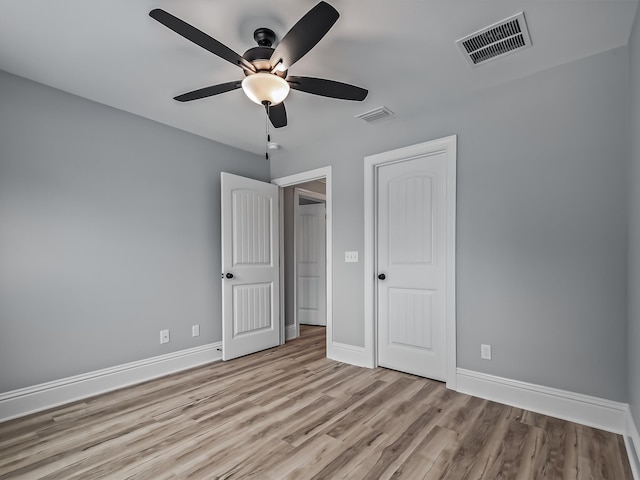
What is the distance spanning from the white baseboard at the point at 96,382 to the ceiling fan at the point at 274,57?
94.9 inches

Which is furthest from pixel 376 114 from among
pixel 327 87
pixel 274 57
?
pixel 274 57

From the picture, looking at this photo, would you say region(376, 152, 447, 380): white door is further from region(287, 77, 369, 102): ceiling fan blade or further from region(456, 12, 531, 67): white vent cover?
region(287, 77, 369, 102): ceiling fan blade

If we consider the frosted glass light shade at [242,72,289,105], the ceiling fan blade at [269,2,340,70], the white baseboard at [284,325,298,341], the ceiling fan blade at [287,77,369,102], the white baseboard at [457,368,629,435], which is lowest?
the white baseboard at [284,325,298,341]

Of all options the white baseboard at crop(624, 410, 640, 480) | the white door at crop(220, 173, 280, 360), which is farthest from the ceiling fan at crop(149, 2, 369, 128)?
the white baseboard at crop(624, 410, 640, 480)

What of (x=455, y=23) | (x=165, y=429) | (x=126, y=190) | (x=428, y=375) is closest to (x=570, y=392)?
(x=428, y=375)

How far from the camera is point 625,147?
2104mm

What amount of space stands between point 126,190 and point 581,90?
12.3 feet

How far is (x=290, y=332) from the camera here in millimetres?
4562

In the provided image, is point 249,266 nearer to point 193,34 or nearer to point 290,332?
point 290,332

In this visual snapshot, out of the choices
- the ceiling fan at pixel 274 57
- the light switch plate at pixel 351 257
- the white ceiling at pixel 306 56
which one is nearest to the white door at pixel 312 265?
the light switch plate at pixel 351 257

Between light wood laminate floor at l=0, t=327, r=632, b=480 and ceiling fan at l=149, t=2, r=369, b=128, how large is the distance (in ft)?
6.98

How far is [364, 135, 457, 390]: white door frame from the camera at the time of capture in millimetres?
2791

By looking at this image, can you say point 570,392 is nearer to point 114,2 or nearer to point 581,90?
point 581,90

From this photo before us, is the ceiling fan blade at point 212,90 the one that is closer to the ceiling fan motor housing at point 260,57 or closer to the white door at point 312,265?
the ceiling fan motor housing at point 260,57
